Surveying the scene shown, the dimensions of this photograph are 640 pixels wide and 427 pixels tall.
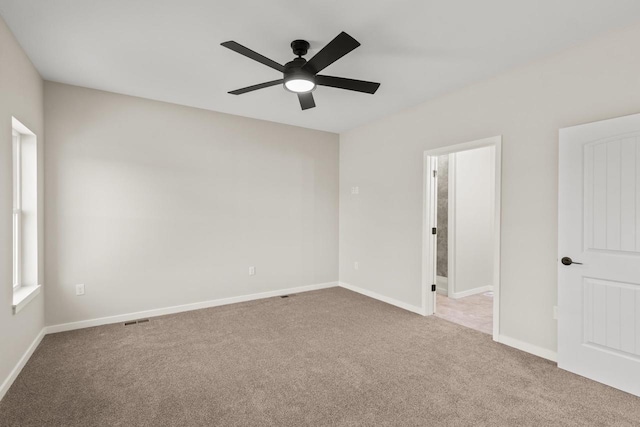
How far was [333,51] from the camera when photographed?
6.91 feet

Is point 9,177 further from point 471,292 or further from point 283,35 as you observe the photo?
point 471,292

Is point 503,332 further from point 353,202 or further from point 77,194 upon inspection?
point 77,194

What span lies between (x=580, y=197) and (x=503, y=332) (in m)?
1.45

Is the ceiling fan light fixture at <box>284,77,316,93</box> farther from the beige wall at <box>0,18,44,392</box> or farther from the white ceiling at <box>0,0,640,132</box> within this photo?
the beige wall at <box>0,18,44,392</box>

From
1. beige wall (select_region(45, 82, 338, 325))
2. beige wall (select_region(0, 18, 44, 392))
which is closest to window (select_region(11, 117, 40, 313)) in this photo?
beige wall (select_region(0, 18, 44, 392))

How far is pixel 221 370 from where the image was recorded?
263cm

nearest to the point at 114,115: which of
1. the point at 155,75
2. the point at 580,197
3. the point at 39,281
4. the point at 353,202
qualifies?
the point at 155,75

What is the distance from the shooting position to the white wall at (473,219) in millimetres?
4934

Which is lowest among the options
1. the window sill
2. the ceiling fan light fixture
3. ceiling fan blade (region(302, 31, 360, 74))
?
the window sill

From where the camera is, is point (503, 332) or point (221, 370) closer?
point (221, 370)

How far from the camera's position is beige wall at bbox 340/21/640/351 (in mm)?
2490

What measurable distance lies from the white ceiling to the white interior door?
83cm

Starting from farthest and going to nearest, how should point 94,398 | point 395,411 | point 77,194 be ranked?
point 77,194, point 94,398, point 395,411

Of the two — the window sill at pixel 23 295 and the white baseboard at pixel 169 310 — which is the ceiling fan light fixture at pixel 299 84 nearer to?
the window sill at pixel 23 295
